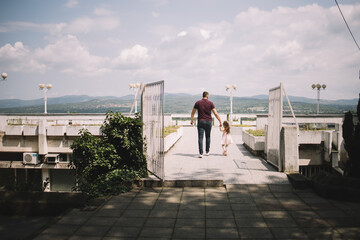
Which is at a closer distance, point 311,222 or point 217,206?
A: point 311,222

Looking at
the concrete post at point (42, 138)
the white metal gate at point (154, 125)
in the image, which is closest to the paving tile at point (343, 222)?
the white metal gate at point (154, 125)

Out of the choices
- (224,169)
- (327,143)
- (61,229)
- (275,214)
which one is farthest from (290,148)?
(61,229)

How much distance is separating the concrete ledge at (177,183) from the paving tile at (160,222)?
1.91 metres

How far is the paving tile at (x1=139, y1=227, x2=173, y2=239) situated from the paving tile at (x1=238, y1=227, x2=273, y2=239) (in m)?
1.06

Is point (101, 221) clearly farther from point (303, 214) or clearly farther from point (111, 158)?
point (303, 214)

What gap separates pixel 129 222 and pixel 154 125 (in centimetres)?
280

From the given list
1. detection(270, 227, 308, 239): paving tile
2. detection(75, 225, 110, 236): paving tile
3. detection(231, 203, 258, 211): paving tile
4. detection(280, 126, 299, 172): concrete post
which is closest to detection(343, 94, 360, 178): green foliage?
detection(280, 126, 299, 172): concrete post

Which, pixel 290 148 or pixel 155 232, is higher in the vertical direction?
pixel 290 148

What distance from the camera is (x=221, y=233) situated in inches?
161

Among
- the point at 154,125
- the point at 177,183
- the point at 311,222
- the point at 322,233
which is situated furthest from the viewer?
the point at 154,125

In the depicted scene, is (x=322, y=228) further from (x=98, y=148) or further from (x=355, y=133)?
→ (x=98, y=148)

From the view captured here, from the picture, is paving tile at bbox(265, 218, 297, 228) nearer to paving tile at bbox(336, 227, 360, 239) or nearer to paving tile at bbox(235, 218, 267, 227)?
paving tile at bbox(235, 218, 267, 227)

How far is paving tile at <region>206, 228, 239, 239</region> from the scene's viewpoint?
157 inches

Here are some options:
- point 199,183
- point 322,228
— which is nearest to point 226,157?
point 199,183
